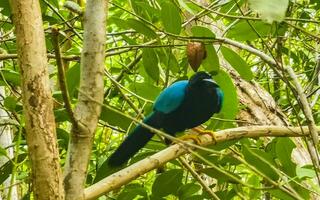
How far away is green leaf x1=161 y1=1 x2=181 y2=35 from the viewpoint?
1.63m

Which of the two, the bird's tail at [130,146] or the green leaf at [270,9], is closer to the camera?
the green leaf at [270,9]

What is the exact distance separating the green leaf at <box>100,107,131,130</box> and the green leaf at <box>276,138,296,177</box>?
1.61ft

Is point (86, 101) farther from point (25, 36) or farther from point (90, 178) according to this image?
point (90, 178)

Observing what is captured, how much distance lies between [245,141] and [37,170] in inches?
39.8

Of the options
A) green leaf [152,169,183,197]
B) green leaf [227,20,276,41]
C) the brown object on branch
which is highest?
green leaf [227,20,276,41]

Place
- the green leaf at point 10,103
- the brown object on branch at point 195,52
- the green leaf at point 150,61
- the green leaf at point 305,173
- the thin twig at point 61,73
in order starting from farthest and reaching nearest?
the green leaf at point 150,61, the green leaf at point 10,103, the brown object on branch at point 195,52, the green leaf at point 305,173, the thin twig at point 61,73

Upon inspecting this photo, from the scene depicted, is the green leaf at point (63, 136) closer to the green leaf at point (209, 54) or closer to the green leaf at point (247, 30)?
the green leaf at point (209, 54)

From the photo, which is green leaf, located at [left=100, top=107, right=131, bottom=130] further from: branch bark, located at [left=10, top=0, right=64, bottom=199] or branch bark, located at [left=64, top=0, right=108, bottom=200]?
branch bark, located at [left=10, top=0, right=64, bottom=199]

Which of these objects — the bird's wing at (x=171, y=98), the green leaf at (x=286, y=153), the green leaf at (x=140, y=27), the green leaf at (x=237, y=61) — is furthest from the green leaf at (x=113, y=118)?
the green leaf at (x=286, y=153)

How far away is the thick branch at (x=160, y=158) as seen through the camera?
1.19 metres

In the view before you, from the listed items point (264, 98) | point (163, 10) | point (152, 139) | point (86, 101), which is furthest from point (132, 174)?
point (264, 98)

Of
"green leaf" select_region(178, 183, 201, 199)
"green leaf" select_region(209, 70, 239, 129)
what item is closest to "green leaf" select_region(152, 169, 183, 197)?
"green leaf" select_region(178, 183, 201, 199)

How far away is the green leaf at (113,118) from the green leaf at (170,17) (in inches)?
12.3

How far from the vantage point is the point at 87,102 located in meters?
1.14
